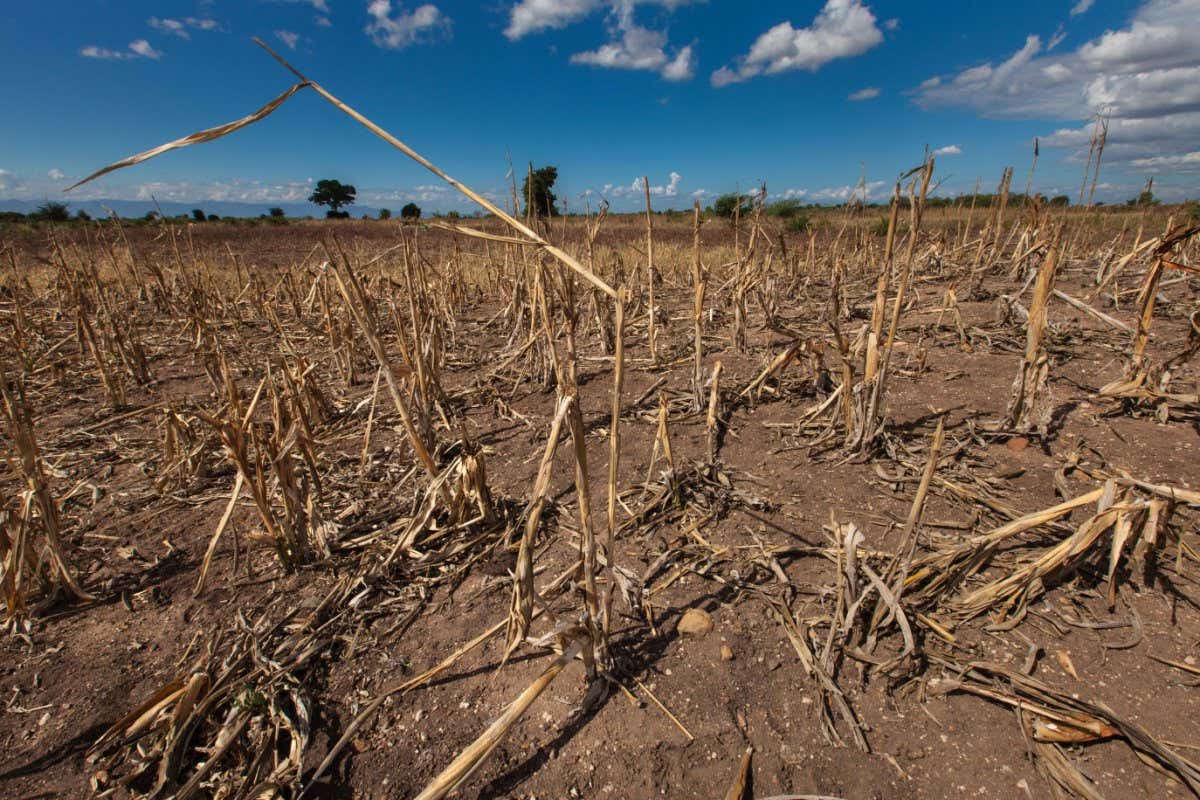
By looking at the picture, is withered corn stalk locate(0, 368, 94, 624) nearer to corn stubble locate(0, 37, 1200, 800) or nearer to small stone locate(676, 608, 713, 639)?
corn stubble locate(0, 37, 1200, 800)

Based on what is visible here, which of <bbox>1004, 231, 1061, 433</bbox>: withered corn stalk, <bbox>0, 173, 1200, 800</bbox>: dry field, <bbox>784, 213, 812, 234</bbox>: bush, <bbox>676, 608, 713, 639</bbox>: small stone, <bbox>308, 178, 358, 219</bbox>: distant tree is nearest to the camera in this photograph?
<bbox>0, 173, 1200, 800</bbox>: dry field

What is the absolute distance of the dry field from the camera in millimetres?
1372

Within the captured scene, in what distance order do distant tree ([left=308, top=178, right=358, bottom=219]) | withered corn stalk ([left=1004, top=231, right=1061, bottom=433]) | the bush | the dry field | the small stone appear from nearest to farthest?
1. the dry field
2. the small stone
3. withered corn stalk ([left=1004, top=231, right=1061, bottom=433])
4. the bush
5. distant tree ([left=308, top=178, right=358, bottom=219])

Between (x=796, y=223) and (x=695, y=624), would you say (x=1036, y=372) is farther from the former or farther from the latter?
(x=796, y=223)

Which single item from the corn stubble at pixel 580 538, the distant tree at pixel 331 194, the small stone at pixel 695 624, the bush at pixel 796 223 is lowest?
the small stone at pixel 695 624

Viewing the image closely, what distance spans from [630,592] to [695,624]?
24cm

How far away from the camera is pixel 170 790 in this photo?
→ 1382 mm

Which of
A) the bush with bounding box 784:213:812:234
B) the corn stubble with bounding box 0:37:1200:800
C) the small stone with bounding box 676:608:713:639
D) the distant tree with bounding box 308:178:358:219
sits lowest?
the small stone with bounding box 676:608:713:639

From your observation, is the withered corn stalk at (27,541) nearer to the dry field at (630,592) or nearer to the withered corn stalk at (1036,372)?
the dry field at (630,592)

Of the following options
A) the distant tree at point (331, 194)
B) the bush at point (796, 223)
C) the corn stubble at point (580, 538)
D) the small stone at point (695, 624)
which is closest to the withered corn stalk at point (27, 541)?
the corn stubble at point (580, 538)

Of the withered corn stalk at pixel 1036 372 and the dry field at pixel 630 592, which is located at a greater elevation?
the withered corn stalk at pixel 1036 372

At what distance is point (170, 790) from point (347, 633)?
546 millimetres

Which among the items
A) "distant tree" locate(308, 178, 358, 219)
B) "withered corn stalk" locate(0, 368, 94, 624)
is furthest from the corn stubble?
"distant tree" locate(308, 178, 358, 219)

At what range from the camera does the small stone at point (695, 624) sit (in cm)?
173
